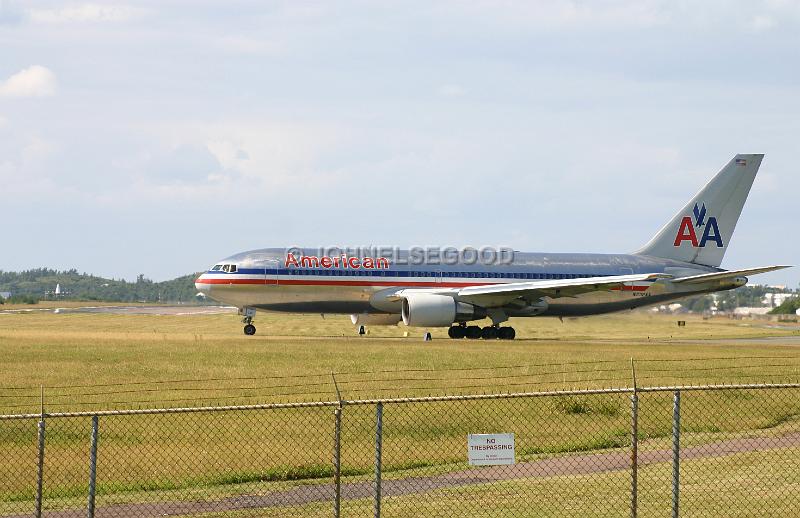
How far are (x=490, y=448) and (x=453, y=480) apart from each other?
4.57 meters

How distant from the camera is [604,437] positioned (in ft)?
71.9

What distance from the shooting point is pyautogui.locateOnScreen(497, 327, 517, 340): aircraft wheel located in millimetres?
52562

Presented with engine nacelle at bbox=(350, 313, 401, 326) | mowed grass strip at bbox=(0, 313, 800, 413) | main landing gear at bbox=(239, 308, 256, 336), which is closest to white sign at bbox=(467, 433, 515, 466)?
mowed grass strip at bbox=(0, 313, 800, 413)

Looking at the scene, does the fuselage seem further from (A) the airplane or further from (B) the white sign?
(B) the white sign

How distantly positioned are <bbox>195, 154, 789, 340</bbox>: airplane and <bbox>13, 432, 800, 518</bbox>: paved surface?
2945 cm

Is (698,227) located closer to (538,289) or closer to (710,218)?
(710,218)

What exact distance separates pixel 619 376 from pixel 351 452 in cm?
1278

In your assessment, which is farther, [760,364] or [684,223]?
[684,223]

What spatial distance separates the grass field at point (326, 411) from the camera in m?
17.8

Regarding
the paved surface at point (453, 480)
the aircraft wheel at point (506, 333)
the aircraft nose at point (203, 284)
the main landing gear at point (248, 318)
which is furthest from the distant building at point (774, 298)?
the paved surface at point (453, 480)

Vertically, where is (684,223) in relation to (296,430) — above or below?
above

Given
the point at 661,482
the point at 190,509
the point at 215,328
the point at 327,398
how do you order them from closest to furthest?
the point at 190,509 < the point at 661,482 < the point at 327,398 < the point at 215,328

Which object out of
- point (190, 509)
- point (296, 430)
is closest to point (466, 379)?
point (296, 430)

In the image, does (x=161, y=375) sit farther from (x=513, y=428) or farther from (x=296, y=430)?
(x=513, y=428)
